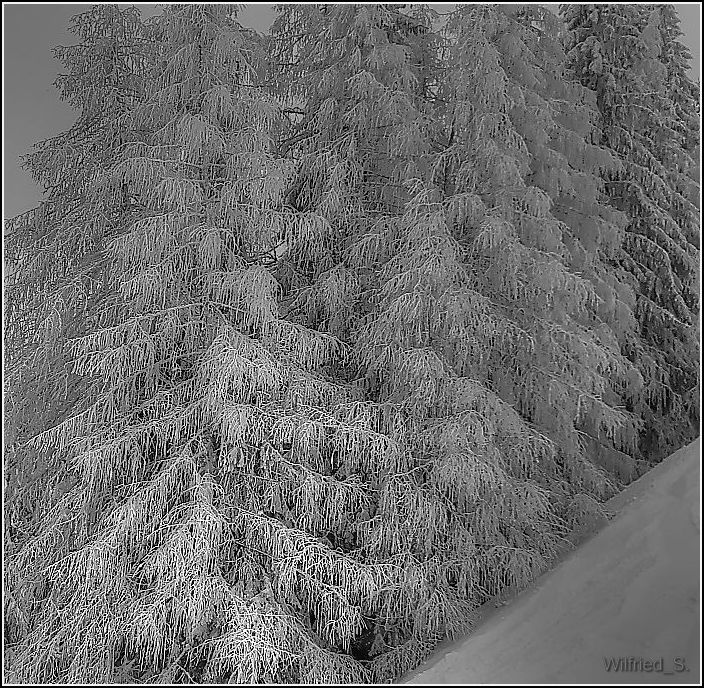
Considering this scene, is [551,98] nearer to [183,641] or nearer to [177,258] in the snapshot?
[177,258]

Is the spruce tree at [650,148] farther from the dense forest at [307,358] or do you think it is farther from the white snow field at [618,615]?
the white snow field at [618,615]

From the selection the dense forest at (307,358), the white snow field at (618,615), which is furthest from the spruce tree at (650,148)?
the white snow field at (618,615)

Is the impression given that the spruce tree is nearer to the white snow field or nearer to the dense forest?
the dense forest

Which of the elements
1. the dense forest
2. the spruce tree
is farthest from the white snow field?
the spruce tree

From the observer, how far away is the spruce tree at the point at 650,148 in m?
4.46

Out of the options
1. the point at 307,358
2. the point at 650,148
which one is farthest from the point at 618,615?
the point at 650,148

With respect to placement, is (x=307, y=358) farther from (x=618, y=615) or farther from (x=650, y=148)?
(x=650, y=148)

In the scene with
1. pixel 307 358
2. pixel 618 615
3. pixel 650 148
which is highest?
pixel 650 148

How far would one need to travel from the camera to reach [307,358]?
3639mm

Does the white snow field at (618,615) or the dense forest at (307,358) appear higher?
the dense forest at (307,358)

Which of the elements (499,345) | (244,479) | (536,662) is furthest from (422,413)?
(536,662)

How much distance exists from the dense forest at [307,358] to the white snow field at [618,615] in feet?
1.26

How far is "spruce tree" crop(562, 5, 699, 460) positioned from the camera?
4.46m

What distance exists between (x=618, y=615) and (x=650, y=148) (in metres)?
3.08
